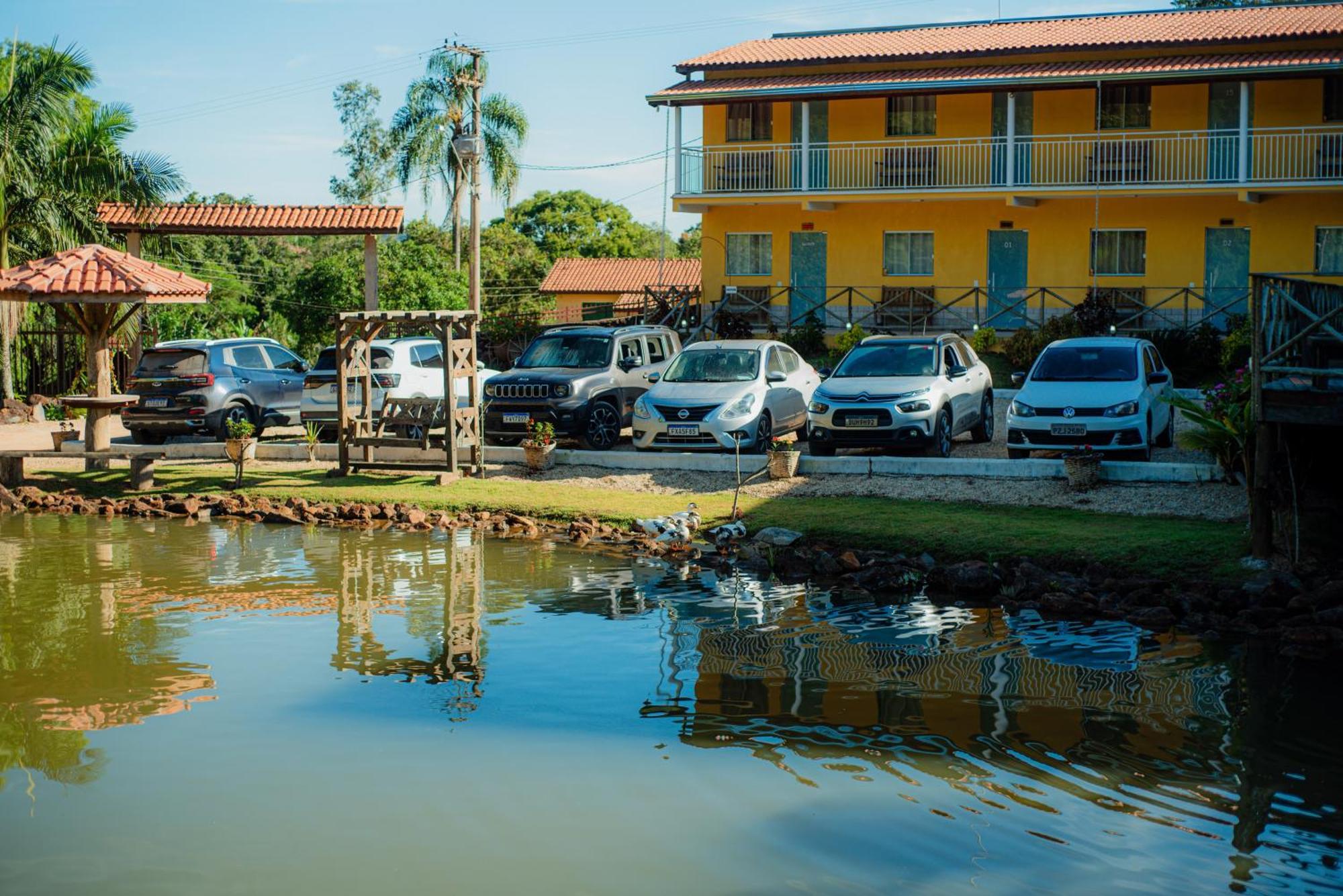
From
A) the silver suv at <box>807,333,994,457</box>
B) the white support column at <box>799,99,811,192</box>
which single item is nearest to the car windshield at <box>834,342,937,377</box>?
the silver suv at <box>807,333,994,457</box>

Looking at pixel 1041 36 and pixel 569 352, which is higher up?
pixel 1041 36

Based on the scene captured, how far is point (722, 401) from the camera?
1839 centimetres

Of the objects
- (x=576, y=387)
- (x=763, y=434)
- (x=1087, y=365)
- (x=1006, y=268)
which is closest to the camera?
(x=1087, y=365)

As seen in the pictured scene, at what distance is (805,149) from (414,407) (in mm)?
13806

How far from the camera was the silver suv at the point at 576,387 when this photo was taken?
19.7 meters

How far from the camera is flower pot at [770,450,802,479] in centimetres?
1723

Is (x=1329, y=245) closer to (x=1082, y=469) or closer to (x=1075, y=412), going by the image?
(x=1075, y=412)

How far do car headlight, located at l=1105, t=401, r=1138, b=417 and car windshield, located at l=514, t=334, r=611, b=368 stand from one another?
730 centimetres

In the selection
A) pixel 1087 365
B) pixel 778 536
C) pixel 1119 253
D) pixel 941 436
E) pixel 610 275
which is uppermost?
pixel 610 275

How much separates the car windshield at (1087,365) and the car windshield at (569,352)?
6.30 metres

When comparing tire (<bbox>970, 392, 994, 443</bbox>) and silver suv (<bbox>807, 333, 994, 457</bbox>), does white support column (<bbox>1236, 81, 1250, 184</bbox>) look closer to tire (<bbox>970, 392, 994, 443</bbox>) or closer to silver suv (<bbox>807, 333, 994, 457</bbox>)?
tire (<bbox>970, 392, 994, 443</bbox>)

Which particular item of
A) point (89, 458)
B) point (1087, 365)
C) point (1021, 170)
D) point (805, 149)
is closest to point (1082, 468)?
point (1087, 365)

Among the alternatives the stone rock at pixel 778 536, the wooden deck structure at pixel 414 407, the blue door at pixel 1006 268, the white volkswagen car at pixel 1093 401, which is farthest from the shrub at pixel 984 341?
the stone rock at pixel 778 536

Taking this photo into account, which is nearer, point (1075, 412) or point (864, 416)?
point (1075, 412)
